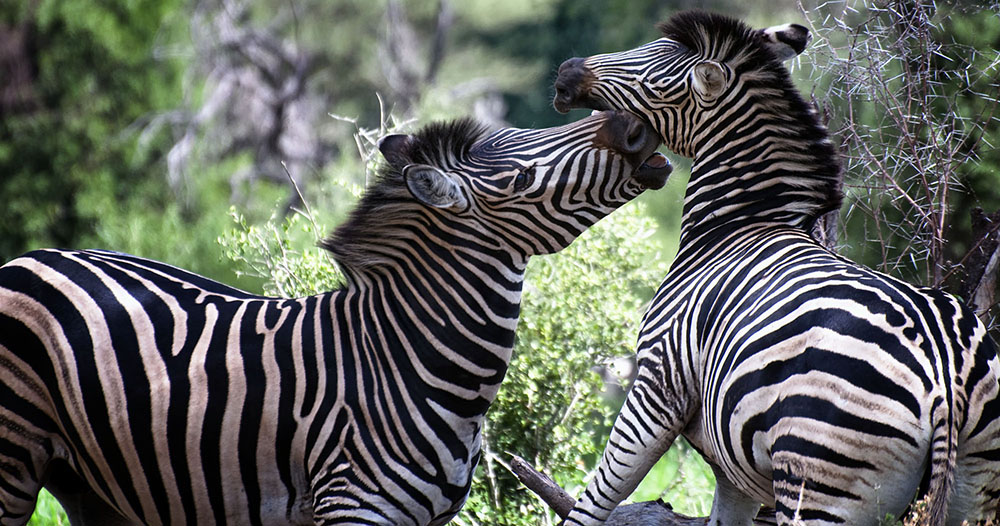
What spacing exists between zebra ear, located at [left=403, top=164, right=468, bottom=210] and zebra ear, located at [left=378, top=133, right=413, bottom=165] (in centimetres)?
23

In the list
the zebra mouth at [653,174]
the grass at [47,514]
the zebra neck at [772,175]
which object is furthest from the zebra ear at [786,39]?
the grass at [47,514]

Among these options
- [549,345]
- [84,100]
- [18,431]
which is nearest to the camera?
[18,431]

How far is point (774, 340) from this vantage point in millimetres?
3340

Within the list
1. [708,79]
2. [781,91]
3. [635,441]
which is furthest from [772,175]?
[635,441]

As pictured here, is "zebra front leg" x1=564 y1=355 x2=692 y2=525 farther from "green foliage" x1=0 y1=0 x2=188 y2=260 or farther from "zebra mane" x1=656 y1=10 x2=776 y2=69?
"green foliage" x1=0 y1=0 x2=188 y2=260

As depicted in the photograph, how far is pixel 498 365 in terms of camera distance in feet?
12.6

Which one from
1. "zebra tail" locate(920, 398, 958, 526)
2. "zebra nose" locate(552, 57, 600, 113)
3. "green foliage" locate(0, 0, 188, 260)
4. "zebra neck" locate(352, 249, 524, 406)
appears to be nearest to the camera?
"zebra tail" locate(920, 398, 958, 526)

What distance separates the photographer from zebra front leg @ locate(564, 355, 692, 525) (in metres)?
3.95

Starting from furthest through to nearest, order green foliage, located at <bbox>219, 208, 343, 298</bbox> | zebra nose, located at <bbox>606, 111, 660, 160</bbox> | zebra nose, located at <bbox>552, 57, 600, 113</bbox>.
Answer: green foliage, located at <bbox>219, 208, 343, 298</bbox>, zebra nose, located at <bbox>552, 57, 600, 113</bbox>, zebra nose, located at <bbox>606, 111, 660, 160</bbox>

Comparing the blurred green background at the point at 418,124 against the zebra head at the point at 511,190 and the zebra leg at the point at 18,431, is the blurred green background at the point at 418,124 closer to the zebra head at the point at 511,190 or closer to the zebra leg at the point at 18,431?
the zebra head at the point at 511,190

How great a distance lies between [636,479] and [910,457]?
4.02 ft

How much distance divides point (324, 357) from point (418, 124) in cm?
1108

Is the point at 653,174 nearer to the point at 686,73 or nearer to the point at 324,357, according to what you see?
the point at 686,73

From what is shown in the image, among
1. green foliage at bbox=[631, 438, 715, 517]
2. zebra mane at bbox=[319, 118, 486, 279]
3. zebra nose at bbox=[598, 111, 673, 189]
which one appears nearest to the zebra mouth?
zebra nose at bbox=[598, 111, 673, 189]
